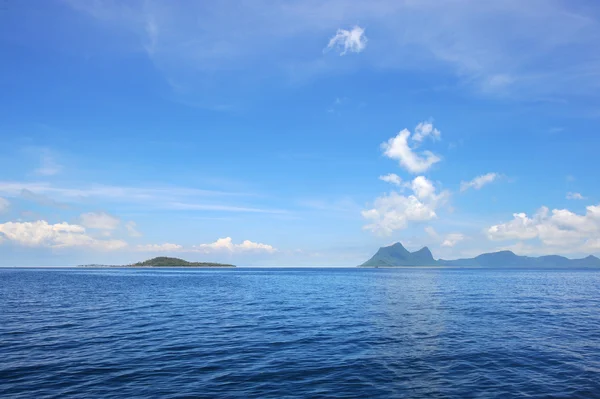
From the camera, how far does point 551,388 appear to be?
75.8 feet

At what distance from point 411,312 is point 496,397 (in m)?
36.7

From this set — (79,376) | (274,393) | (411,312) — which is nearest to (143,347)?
(79,376)

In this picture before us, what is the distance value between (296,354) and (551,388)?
58.7 feet

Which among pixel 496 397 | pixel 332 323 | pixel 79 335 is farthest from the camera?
pixel 332 323

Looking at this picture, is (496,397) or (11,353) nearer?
(496,397)

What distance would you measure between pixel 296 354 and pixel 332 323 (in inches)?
656

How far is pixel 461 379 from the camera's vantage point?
968 inches

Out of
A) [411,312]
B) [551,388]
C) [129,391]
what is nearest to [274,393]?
[129,391]

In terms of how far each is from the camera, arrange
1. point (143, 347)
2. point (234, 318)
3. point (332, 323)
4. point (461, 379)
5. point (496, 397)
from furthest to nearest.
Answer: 1. point (234, 318)
2. point (332, 323)
3. point (143, 347)
4. point (461, 379)
5. point (496, 397)

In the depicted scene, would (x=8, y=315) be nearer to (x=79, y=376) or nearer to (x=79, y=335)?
(x=79, y=335)

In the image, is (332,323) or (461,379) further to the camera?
(332,323)

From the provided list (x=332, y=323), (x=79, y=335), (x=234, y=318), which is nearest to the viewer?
(x=79, y=335)

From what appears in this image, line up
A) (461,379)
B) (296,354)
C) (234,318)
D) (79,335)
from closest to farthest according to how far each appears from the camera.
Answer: (461,379) → (296,354) → (79,335) → (234,318)

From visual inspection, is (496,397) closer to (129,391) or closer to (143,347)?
(129,391)
